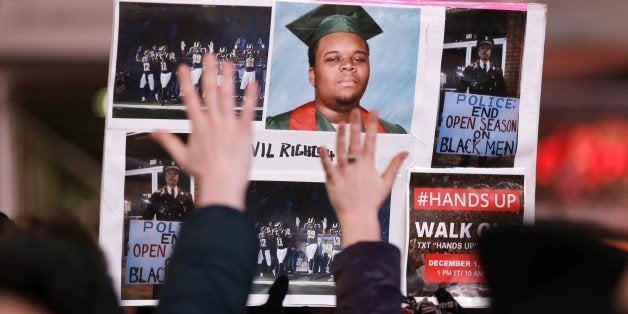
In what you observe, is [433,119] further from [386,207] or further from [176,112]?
[176,112]

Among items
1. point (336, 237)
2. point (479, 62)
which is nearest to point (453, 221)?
point (336, 237)

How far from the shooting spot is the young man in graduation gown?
182 centimetres

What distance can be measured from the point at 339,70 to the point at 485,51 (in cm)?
36

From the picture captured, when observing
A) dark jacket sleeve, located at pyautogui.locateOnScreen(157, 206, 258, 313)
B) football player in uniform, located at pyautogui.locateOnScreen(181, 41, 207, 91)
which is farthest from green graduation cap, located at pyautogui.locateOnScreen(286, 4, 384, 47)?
dark jacket sleeve, located at pyautogui.locateOnScreen(157, 206, 258, 313)

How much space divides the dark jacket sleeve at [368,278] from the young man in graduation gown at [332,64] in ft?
2.17

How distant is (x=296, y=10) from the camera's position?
1817 mm

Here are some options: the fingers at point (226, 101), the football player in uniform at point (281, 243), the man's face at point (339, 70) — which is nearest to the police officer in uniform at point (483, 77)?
the man's face at point (339, 70)

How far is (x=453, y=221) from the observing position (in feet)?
6.17

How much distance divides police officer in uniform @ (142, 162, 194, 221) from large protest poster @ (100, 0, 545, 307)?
0.01 m

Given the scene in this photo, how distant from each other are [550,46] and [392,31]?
1.18 meters

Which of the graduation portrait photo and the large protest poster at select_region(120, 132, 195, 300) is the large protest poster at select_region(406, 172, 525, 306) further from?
the large protest poster at select_region(120, 132, 195, 300)

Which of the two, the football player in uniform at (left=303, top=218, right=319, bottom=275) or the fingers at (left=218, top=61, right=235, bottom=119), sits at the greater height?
the fingers at (left=218, top=61, right=235, bottom=119)

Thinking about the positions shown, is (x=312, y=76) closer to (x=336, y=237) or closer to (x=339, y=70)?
(x=339, y=70)

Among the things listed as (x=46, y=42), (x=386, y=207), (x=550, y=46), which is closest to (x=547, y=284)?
(x=386, y=207)
